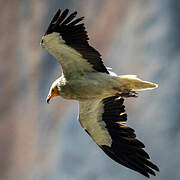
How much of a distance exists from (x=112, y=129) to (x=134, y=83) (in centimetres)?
201

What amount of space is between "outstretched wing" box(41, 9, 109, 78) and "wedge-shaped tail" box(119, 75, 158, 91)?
0.53 metres

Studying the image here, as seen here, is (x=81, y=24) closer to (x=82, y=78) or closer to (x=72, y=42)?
(x=72, y=42)

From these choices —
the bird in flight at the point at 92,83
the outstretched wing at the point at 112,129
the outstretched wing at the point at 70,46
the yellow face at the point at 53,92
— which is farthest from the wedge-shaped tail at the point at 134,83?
the yellow face at the point at 53,92

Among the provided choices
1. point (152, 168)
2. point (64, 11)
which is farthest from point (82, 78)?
point (152, 168)

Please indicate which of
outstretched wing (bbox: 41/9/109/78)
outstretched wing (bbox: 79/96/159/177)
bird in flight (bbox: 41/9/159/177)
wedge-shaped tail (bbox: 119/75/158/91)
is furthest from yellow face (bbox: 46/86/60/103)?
wedge-shaped tail (bbox: 119/75/158/91)

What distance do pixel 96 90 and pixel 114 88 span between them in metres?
0.41

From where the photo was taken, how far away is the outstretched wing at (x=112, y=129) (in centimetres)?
1030

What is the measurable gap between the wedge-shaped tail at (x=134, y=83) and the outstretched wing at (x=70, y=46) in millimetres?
529

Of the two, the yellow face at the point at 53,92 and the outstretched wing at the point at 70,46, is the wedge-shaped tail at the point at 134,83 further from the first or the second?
the yellow face at the point at 53,92

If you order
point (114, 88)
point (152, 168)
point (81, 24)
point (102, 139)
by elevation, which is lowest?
point (152, 168)

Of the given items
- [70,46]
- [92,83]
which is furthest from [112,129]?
[70,46]

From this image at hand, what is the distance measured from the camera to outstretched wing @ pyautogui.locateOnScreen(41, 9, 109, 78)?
893 cm

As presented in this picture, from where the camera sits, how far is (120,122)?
35.8 ft

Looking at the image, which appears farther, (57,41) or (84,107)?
(84,107)
